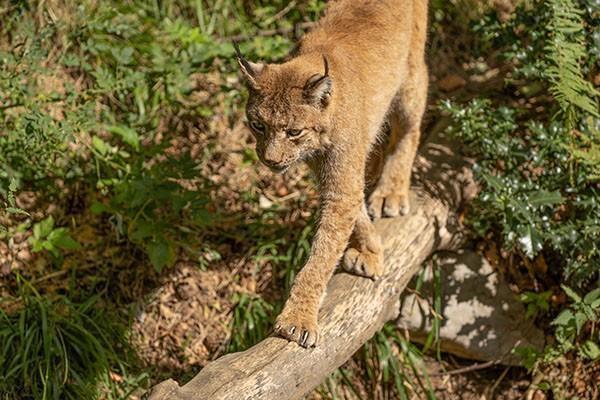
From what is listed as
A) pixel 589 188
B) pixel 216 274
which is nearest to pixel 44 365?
pixel 216 274

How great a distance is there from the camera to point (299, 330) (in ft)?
15.0

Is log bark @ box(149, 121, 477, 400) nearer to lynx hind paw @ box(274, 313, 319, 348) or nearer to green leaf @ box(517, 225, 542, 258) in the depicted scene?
lynx hind paw @ box(274, 313, 319, 348)

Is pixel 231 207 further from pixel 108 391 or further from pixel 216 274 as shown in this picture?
pixel 108 391

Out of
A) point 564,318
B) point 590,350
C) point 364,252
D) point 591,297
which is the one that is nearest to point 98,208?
point 364,252

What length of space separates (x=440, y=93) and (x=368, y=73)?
2.36 m

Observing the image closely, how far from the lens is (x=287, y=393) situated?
14.3 feet

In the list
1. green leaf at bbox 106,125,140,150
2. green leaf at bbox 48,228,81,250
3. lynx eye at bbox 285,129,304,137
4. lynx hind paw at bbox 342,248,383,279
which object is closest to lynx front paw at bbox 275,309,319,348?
lynx hind paw at bbox 342,248,383,279

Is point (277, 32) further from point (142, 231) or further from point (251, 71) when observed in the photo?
point (251, 71)

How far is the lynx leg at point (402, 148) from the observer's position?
5.73 meters

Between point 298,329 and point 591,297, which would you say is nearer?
point 298,329

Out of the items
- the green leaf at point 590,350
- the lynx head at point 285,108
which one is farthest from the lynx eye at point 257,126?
the green leaf at point 590,350

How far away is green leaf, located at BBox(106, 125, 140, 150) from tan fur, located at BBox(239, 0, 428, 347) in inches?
62.9

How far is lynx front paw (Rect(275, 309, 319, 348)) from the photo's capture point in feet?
15.0

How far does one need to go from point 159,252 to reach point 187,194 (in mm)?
443
